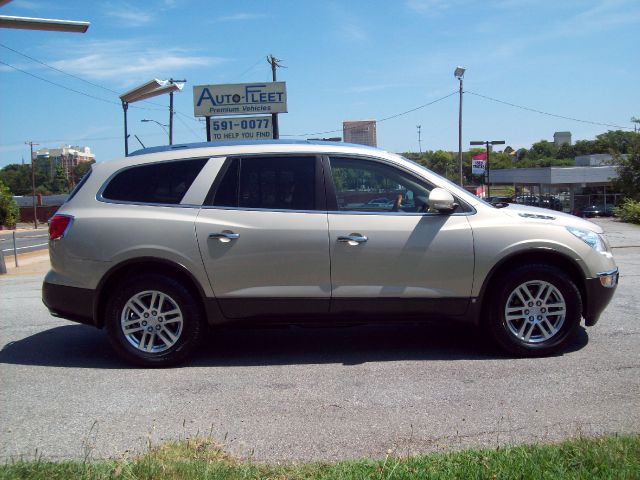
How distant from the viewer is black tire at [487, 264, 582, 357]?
548 centimetres

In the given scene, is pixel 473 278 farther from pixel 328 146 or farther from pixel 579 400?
pixel 328 146

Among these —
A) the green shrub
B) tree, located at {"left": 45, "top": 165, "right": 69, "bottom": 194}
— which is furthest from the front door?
tree, located at {"left": 45, "top": 165, "right": 69, "bottom": 194}

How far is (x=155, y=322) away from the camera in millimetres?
5508

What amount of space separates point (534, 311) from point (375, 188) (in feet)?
5.59

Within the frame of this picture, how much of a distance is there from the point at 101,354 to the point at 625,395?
438 centimetres

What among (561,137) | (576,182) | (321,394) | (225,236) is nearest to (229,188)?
(225,236)

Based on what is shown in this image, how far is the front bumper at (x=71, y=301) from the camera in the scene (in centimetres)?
552

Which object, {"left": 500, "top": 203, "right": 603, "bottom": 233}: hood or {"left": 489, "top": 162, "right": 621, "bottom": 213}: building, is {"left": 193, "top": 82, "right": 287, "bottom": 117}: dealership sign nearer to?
{"left": 500, "top": 203, "right": 603, "bottom": 233}: hood

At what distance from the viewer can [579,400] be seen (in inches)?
177

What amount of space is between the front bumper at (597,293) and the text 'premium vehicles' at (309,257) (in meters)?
0.01

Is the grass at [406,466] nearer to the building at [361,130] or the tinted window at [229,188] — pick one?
the tinted window at [229,188]

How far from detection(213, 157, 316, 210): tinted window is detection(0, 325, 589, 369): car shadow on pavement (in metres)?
1.22

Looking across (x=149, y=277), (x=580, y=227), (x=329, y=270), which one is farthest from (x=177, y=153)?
(x=580, y=227)

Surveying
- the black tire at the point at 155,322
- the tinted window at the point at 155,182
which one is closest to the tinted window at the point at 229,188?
the tinted window at the point at 155,182
